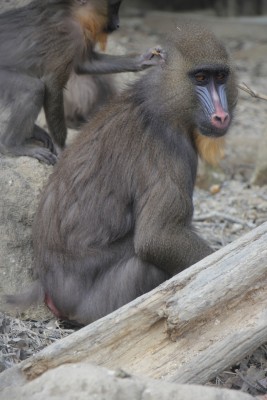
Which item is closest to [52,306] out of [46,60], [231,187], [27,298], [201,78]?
[27,298]

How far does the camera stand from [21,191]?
5938 millimetres

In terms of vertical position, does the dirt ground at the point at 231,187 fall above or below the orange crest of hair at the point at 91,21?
below

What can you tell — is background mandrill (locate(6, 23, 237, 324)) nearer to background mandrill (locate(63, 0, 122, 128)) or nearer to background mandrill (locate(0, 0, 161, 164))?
background mandrill (locate(0, 0, 161, 164))

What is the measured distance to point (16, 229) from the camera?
229 inches

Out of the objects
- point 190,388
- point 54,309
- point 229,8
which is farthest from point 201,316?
point 229,8

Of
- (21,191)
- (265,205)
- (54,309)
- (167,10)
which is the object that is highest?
(21,191)

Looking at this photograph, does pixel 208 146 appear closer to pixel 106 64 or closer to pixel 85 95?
pixel 106 64

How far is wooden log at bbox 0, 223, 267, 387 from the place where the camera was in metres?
4.23

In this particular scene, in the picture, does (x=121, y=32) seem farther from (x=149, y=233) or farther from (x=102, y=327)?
(x=102, y=327)

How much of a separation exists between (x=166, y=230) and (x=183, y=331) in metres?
1.09

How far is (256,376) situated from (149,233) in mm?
1083

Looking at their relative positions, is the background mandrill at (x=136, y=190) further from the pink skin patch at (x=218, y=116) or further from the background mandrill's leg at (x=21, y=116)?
the background mandrill's leg at (x=21, y=116)

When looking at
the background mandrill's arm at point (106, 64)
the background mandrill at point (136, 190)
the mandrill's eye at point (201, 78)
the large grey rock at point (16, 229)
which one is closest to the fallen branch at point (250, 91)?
the background mandrill at point (136, 190)

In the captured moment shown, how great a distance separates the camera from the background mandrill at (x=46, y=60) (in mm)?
7113
